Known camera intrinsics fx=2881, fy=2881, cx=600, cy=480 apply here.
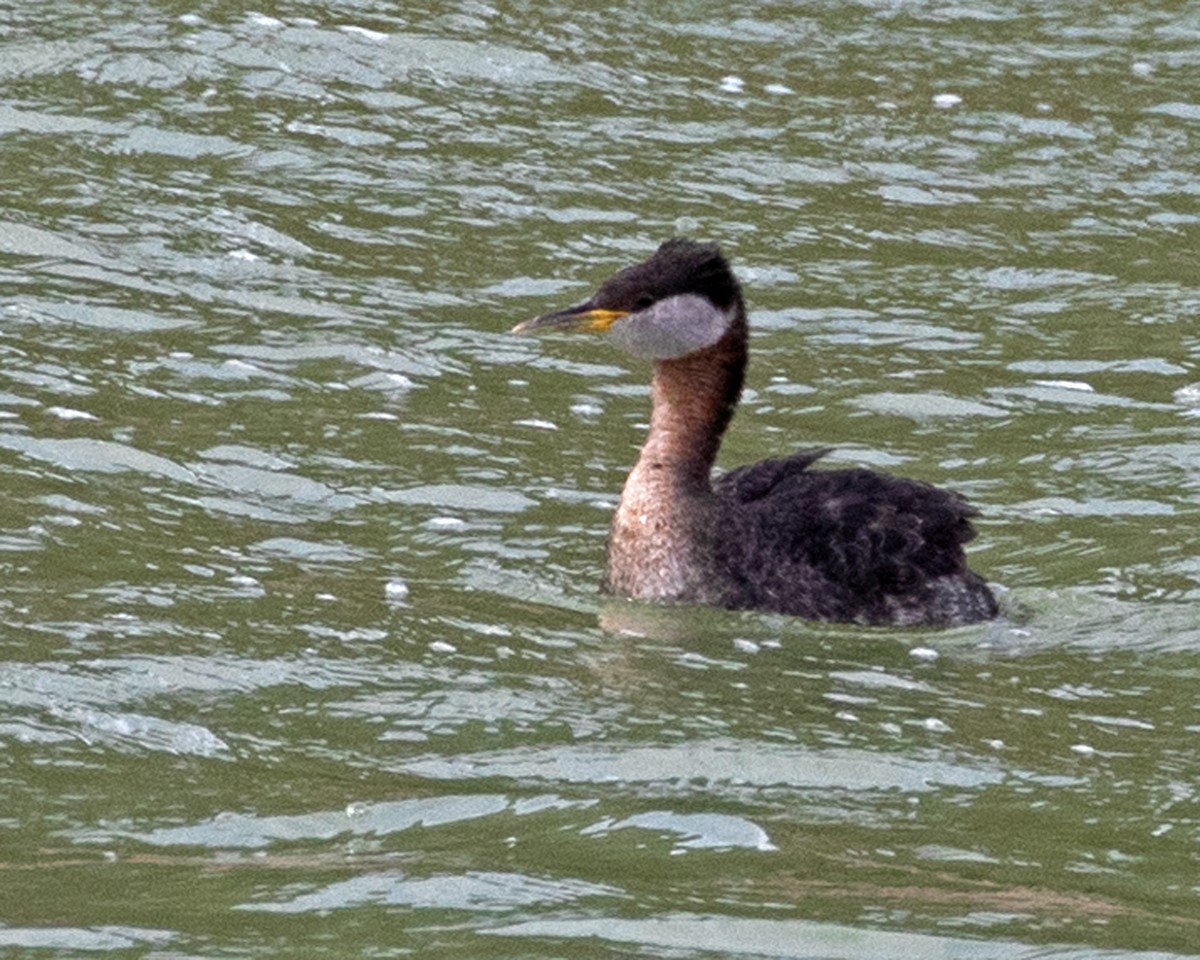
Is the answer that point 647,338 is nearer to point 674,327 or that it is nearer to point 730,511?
point 674,327

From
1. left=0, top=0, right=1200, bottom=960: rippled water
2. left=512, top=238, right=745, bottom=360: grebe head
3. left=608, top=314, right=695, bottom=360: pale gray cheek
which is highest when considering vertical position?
left=512, top=238, right=745, bottom=360: grebe head

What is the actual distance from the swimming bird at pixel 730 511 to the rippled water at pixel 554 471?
0.25m

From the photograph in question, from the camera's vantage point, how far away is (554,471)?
43.8 feet

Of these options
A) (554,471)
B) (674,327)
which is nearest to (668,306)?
(674,327)

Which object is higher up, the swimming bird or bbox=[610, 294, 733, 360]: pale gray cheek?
bbox=[610, 294, 733, 360]: pale gray cheek

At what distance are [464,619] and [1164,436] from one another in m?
4.35

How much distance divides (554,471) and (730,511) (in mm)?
1597

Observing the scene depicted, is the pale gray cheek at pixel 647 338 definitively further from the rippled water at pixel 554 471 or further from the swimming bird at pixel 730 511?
the rippled water at pixel 554 471

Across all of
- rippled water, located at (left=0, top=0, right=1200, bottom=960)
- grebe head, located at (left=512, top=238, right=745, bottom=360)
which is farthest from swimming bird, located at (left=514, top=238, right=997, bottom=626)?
rippled water, located at (left=0, top=0, right=1200, bottom=960)

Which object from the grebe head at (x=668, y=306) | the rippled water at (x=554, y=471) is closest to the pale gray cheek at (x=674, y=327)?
the grebe head at (x=668, y=306)

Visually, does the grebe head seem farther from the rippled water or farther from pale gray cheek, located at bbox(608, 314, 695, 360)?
the rippled water

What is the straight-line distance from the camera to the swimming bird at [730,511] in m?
11.6

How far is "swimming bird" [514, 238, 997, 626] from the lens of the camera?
38.2 feet

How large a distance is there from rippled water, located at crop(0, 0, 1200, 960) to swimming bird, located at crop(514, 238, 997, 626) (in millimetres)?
250
